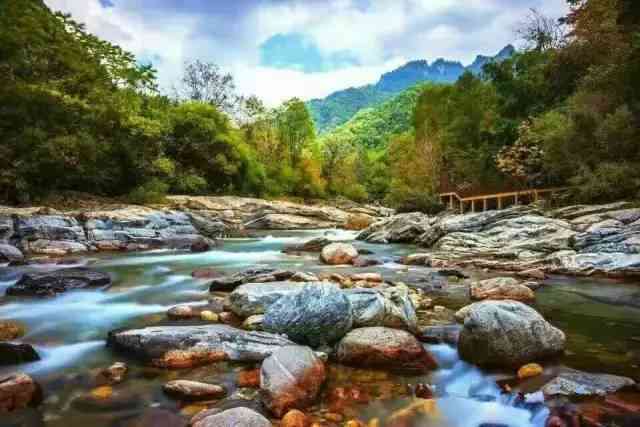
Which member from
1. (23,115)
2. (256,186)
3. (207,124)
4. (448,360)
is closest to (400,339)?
(448,360)

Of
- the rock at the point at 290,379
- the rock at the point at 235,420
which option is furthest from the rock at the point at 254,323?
the rock at the point at 235,420

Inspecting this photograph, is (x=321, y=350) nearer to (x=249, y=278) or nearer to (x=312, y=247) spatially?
(x=249, y=278)

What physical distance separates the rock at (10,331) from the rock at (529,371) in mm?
6336

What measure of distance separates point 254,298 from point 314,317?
5.31ft

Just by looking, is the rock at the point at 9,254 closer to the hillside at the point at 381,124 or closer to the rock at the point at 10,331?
the rock at the point at 10,331

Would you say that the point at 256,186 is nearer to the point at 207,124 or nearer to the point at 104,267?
the point at 207,124

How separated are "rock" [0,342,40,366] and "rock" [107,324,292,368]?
91cm

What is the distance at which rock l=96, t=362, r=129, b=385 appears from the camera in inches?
178

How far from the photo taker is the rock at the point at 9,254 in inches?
466

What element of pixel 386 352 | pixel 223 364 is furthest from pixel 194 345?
pixel 386 352

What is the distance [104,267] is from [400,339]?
31.5 feet

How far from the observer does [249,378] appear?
449 cm

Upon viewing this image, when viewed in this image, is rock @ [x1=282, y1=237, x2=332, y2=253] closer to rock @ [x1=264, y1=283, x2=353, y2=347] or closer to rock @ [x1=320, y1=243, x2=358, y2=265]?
rock @ [x1=320, y1=243, x2=358, y2=265]

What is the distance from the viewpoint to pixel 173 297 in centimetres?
833
